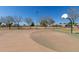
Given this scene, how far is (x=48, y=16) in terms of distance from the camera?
3918 mm

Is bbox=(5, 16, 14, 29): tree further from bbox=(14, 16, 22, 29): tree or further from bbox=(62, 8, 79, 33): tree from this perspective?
bbox=(62, 8, 79, 33): tree

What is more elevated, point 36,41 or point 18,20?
point 18,20

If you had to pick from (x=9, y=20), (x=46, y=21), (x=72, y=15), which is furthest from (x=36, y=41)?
(x=72, y=15)

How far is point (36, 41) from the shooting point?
3949 mm

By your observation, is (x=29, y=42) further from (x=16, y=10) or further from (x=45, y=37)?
(x=16, y=10)

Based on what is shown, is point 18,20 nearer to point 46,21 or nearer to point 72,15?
point 46,21

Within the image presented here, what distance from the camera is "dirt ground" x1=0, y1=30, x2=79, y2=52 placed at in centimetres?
388

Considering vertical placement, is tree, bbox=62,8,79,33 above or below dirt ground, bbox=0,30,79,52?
above

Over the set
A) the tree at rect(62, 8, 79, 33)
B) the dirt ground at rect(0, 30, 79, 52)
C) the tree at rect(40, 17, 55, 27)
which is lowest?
the dirt ground at rect(0, 30, 79, 52)

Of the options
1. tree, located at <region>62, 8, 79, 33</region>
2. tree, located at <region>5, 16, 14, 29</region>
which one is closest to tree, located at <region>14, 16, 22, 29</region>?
tree, located at <region>5, 16, 14, 29</region>

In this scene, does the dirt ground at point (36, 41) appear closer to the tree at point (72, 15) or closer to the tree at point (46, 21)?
the tree at point (46, 21)

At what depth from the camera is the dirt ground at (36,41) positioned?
12.7 feet

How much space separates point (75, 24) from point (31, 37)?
0.85 m
